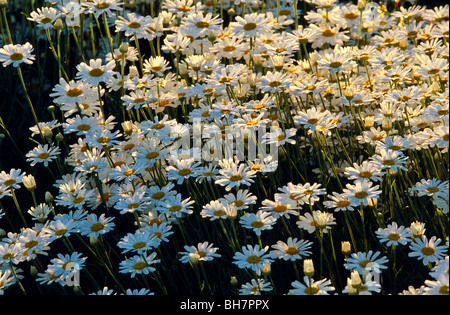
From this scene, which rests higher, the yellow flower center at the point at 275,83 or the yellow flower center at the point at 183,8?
the yellow flower center at the point at 183,8

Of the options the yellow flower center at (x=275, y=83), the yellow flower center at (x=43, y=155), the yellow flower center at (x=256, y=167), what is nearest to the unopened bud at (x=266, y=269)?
the yellow flower center at (x=256, y=167)

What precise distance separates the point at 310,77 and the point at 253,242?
113 centimetres

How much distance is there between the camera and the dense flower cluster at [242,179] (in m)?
2.84

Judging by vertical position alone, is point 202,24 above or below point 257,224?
above

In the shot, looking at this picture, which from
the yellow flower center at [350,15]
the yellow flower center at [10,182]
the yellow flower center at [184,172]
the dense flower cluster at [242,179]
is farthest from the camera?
the yellow flower center at [350,15]

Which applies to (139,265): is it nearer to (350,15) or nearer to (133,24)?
(133,24)

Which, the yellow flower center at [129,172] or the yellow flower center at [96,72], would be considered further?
the yellow flower center at [96,72]

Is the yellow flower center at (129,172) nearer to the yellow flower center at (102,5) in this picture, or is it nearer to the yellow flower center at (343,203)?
the yellow flower center at (343,203)

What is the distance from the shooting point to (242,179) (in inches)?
119

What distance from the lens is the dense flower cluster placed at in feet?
9.32

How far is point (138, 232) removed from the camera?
9.40 ft

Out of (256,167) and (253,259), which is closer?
(253,259)

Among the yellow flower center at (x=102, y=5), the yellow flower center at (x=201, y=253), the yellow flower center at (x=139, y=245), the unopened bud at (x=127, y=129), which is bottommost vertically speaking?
the yellow flower center at (x=201, y=253)

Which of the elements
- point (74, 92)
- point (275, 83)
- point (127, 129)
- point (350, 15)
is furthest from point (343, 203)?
point (350, 15)
